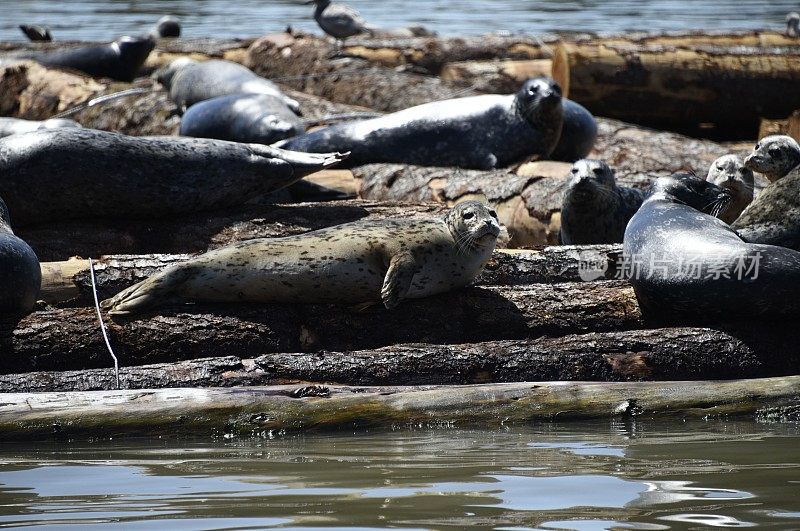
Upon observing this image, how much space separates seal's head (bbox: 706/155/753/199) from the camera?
673 centimetres

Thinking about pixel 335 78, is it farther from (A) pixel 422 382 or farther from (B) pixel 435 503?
(B) pixel 435 503

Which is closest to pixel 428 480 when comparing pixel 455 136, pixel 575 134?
pixel 455 136

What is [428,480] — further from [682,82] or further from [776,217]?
[682,82]

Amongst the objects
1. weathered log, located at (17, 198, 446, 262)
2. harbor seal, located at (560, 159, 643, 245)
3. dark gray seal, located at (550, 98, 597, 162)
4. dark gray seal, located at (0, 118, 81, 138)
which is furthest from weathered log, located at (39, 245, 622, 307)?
dark gray seal, located at (0, 118, 81, 138)

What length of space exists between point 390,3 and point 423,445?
77.8 ft

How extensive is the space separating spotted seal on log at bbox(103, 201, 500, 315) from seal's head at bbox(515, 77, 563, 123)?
313 cm

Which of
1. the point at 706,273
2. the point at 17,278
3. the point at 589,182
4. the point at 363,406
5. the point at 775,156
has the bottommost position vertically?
the point at 363,406

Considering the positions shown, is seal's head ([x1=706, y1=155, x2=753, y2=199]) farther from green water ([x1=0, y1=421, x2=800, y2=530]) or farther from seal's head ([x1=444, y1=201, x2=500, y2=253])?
green water ([x1=0, y1=421, x2=800, y2=530])

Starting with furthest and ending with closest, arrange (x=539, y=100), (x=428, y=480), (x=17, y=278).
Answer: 1. (x=539, y=100)
2. (x=17, y=278)
3. (x=428, y=480)

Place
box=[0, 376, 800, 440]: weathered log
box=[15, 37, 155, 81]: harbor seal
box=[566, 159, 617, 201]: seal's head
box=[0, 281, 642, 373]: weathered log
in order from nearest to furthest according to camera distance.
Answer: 1. box=[0, 376, 800, 440]: weathered log
2. box=[0, 281, 642, 373]: weathered log
3. box=[566, 159, 617, 201]: seal's head
4. box=[15, 37, 155, 81]: harbor seal

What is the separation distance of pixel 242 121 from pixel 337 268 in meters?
3.80

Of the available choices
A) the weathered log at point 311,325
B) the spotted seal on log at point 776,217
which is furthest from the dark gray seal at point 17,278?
the spotted seal on log at point 776,217

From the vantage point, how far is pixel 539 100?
841cm

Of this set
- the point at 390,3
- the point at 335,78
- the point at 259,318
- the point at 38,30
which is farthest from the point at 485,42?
the point at 390,3
